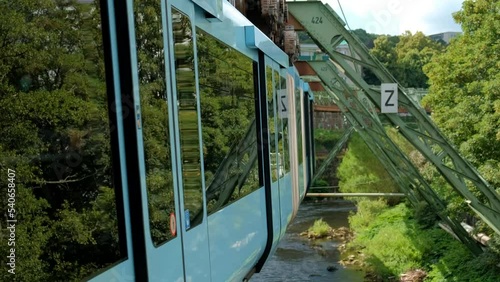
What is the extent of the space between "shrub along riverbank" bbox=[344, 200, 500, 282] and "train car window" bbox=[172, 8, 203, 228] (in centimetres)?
1617

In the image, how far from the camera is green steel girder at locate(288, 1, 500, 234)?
13.4 meters

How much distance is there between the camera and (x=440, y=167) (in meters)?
13.7

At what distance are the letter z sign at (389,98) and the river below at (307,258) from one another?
1416cm

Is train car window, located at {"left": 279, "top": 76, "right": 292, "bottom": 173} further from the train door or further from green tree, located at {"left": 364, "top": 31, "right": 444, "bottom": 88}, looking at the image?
green tree, located at {"left": 364, "top": 31, "right": 444, "bottom": 88}

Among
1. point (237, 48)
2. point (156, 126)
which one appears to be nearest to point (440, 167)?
point (237, 48)

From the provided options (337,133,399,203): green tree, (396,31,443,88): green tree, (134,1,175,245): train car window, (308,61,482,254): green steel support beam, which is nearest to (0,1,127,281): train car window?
(134,1,175,245): train car window

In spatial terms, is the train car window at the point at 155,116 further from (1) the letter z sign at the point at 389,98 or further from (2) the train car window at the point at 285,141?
(1) the letter z sign at the point at 389,98

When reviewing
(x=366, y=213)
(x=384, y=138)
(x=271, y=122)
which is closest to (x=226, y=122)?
(x=271, y=122)

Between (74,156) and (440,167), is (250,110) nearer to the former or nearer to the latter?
(74,156)

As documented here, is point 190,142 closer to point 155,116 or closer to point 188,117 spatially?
point 188,117

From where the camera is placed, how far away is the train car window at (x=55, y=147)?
2.39 meters

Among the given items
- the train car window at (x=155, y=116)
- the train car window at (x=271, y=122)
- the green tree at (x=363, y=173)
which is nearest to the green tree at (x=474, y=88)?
the train car window at (x=271, y=122)

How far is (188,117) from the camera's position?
407cm

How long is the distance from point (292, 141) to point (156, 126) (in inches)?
287
